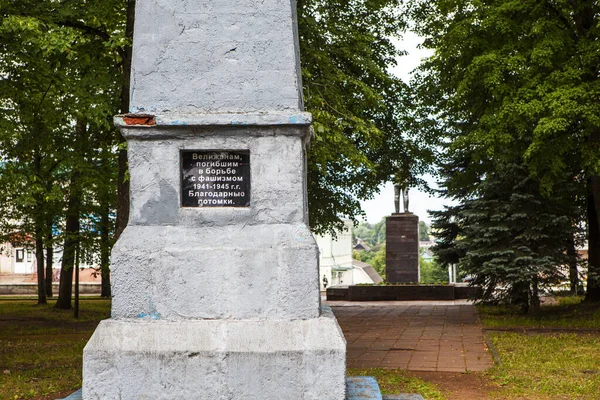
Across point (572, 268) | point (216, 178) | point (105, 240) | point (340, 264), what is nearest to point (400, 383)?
point (216, 178)

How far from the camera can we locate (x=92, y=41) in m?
14.9

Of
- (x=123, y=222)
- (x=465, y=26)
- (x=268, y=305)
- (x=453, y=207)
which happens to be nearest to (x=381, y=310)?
(x=453, y=207)

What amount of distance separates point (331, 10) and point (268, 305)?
12.1m

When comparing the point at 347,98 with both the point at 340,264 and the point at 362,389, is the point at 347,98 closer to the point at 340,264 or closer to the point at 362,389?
the point at 362,389

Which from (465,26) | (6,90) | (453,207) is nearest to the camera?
(6,90)

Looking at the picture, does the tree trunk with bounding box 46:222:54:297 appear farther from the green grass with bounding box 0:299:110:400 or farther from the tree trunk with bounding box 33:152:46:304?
the green grass with bounding box 0:299:110:400

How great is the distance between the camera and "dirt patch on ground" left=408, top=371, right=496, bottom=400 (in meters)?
8.29

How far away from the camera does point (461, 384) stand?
29.4 ft

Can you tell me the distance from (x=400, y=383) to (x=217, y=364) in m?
4.03

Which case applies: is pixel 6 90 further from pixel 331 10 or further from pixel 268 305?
pixel 268 305

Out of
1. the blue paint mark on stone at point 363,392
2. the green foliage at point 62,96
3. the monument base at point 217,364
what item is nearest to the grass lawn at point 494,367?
the blue paint mark on stone at point 363,392

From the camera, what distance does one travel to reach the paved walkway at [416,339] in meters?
10.7

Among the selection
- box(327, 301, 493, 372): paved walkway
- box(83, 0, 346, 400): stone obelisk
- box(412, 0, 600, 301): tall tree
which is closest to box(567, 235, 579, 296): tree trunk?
box(412, 0, 600, 301): tall tree

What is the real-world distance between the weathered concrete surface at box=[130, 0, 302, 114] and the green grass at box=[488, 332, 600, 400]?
459 centimetres
